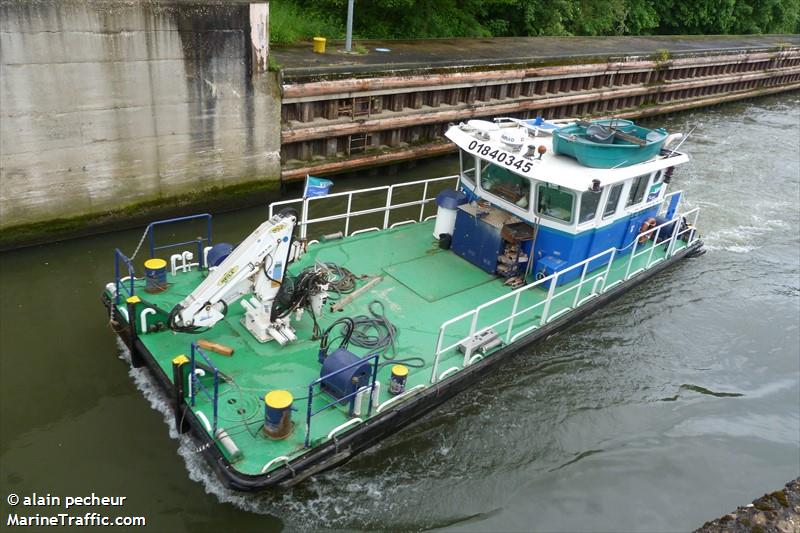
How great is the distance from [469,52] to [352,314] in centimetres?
1294

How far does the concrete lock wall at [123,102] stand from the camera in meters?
9.51

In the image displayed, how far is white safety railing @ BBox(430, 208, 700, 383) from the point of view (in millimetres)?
7324

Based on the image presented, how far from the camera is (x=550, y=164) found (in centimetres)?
859

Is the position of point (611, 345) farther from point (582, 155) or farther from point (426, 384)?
point (426, 384)

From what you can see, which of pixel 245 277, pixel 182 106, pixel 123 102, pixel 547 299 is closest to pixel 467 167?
pixel 547 299

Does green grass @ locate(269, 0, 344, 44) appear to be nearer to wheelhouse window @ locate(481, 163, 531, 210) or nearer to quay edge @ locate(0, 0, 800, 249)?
quay edge @ locate(0, 0, 800, 249)

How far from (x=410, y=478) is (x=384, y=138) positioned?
10.0 metres

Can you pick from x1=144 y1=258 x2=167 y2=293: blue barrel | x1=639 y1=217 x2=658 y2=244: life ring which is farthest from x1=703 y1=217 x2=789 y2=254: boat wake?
x1=144 y1=258 x2=167 y2=293: blue barrel

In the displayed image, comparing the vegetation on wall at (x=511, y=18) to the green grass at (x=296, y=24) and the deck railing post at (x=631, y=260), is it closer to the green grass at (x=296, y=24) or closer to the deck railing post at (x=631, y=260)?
the green grass at (x=296, y=24)

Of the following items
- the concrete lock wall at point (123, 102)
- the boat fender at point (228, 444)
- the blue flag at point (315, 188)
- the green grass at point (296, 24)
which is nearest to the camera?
the boat fender at point (228, 444)

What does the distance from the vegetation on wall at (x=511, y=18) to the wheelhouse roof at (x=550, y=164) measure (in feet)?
28.1

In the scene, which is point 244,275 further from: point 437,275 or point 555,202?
point 555,202

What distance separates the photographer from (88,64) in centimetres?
994

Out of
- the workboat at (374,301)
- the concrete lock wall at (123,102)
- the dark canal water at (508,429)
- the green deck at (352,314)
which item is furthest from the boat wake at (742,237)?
the concrete lock wall at (123,102)
